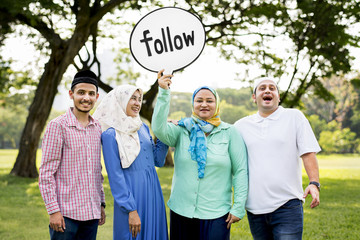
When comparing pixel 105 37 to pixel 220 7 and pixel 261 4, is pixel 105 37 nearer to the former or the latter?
pixel 220 7

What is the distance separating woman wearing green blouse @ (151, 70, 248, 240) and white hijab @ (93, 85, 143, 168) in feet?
0.61

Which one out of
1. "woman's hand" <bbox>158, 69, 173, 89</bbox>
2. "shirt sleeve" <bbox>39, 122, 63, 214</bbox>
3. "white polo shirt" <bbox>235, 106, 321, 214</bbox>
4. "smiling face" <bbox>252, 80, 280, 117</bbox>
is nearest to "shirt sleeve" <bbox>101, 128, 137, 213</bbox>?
"shirt sleeve" <bbox>39, 122, 63, 214</bbox>

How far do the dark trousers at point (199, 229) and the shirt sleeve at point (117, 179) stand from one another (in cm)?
40

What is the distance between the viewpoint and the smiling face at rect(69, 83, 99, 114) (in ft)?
10.0

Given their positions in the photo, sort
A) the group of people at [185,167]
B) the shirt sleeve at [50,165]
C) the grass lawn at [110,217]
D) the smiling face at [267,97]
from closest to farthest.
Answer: the shirt sleeve at [50,165]
the group of people at [185,167]
the smiling face at [267,97]
the grass lawn at [110,217]

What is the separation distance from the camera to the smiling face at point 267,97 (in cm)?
317

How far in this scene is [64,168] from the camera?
2.92 m

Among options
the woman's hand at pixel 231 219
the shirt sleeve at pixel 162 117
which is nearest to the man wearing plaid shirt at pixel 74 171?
the shirt sleeve at pixel 162 117

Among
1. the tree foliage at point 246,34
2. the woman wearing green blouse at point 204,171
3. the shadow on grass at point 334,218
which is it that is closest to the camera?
the woman wearing green blouse at point 204,171

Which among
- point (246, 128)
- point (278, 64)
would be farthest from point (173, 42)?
point (278, 64)

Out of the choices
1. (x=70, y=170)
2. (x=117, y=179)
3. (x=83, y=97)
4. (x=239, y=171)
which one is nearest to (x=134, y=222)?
(x=117, y=179)

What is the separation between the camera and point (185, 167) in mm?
3156

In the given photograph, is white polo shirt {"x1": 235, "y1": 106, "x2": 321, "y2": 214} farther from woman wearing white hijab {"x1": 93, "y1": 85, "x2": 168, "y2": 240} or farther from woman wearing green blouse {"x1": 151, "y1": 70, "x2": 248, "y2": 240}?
woman wearing white hijab {"x1": 93, "y1": 85, "x2": 168, "y2": 240}

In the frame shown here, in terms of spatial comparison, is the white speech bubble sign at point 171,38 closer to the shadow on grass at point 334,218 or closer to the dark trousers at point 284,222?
the dark trousers at point 284,222
